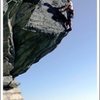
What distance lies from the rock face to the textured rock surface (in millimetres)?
237

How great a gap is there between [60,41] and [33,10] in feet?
6.21

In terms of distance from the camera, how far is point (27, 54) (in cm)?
1628

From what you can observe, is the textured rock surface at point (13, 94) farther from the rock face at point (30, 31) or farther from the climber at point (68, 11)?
the climber at point (68, 11)

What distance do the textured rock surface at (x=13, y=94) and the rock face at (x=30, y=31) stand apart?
9.3 inches

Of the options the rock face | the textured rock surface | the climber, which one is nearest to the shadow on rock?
the rock face

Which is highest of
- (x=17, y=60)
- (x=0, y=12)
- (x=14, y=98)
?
(x=0, y=12)

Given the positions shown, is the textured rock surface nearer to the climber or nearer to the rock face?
the rock face

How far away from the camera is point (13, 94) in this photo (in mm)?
15125

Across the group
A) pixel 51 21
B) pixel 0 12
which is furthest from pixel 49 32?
pixel 0 12

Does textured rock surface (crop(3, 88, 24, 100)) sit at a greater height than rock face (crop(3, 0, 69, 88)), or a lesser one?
lesser

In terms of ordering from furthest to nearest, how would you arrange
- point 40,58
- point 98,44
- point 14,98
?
point 40,58 → point 14,98 → point 98,44

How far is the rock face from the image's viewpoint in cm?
1499

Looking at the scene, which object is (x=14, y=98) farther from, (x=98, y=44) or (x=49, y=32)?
(x=98, y=44)

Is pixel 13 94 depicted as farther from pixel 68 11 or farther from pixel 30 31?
pixel 68 11
